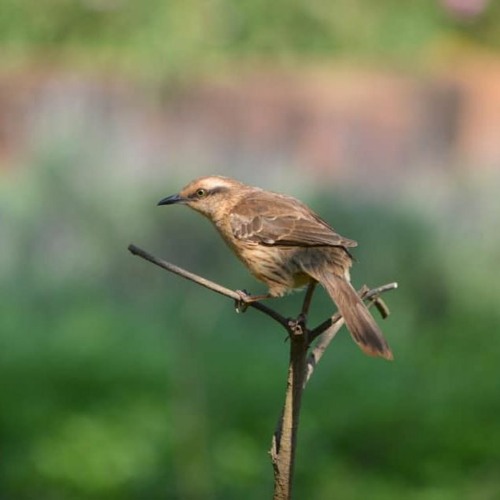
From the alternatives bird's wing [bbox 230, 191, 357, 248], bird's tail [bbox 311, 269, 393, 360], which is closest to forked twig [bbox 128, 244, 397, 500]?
bird's tail [bbox 311, 269, 393, 360]

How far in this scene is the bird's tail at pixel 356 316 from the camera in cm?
176

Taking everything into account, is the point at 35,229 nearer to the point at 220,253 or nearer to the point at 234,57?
the point at 220,253

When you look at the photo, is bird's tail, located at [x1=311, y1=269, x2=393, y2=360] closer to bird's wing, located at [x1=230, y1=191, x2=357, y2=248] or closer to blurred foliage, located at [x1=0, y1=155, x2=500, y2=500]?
bird's wing, located at [x1=230, y1=191, x2=357, y2=248]

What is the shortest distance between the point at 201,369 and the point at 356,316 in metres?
3.62

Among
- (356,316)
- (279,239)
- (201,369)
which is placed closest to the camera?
(356,316)

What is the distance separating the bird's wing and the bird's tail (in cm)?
7

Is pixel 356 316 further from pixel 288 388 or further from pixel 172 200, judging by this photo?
pixel 172 200

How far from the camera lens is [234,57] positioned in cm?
845

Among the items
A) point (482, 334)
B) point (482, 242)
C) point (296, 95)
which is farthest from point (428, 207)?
point (296, 95)

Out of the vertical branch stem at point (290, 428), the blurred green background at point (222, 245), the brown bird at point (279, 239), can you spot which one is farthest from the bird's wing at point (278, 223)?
the blurred green background at point (222, 245)

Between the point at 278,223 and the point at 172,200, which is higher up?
the point at 172,200

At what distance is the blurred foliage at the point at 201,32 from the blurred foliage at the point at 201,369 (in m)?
1.88

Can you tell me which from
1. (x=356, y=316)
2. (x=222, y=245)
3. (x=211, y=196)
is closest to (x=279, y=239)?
(x=211, y=196)

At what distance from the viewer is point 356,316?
1979 mm
